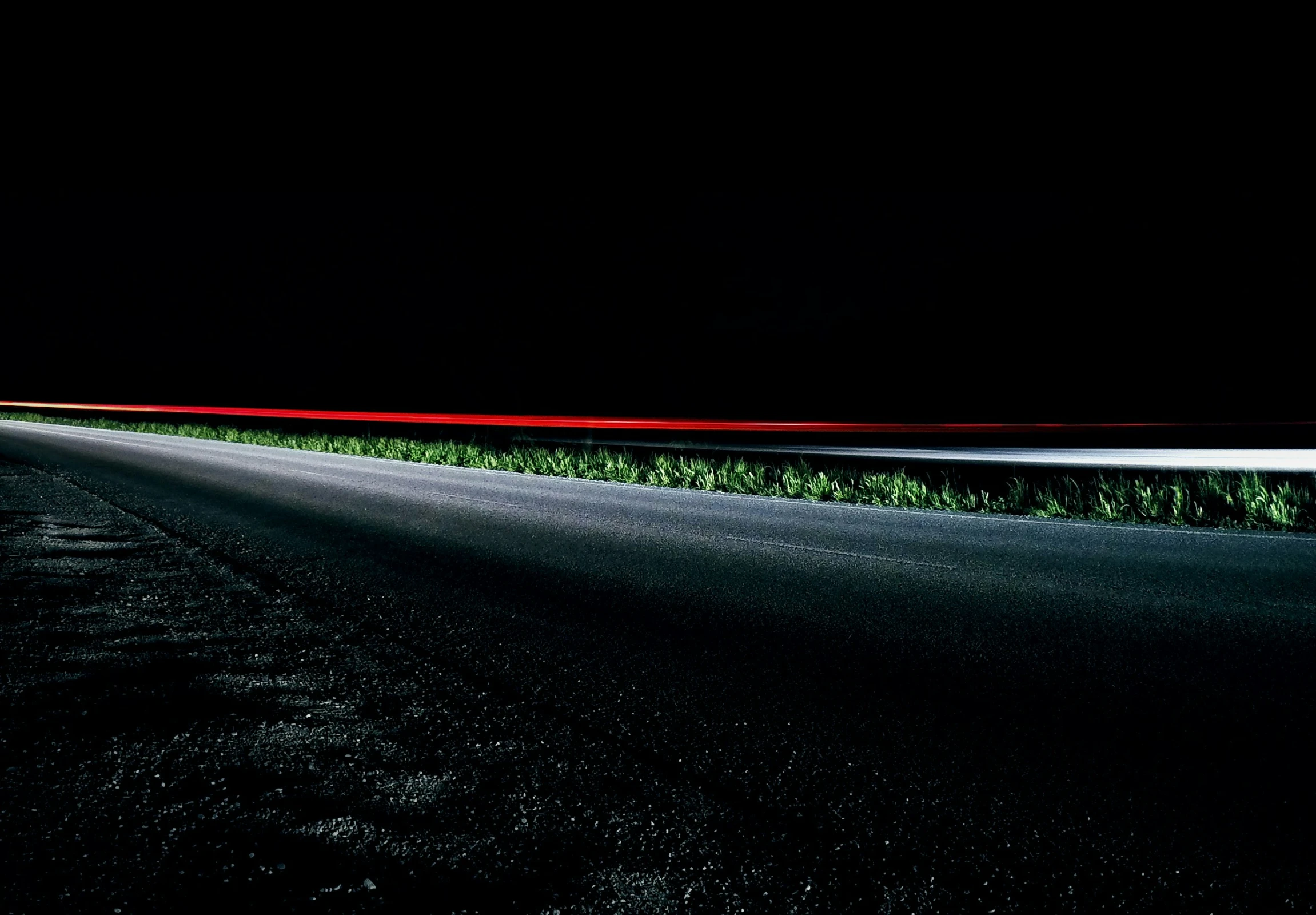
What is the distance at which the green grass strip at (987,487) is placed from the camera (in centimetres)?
884

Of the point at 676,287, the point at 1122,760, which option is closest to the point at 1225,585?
the point at 1122,760

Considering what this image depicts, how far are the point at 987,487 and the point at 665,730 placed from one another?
845cm

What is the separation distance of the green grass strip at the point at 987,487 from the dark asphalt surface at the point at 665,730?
5.91 ft

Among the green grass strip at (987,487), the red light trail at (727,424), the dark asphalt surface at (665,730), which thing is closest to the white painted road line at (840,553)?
the dark asphalt surface at (665,730)

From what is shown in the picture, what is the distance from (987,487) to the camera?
1056 cm

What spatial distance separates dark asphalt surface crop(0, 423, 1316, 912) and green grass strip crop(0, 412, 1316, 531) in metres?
1.80

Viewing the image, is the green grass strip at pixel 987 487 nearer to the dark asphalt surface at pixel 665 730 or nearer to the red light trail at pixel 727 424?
the dark asphalt surface at pixel 665 730

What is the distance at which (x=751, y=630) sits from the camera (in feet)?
16.2

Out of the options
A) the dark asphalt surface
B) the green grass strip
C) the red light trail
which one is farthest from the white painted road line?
the red light trail

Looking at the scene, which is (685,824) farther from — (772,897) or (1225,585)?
(1225,585)

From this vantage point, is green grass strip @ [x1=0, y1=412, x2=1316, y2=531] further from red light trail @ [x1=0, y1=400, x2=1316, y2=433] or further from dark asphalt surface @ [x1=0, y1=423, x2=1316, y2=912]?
red light trail @ [x1=0, y1=400, x2=1316, y2=433]

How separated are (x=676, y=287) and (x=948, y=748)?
43.0m

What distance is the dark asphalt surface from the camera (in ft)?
7.87

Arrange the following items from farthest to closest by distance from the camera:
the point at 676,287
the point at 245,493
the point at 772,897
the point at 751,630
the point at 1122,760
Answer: the point at 676,287, the point at 245,493, the point at 751,630, the point at 1122,760, the point at 772,897
